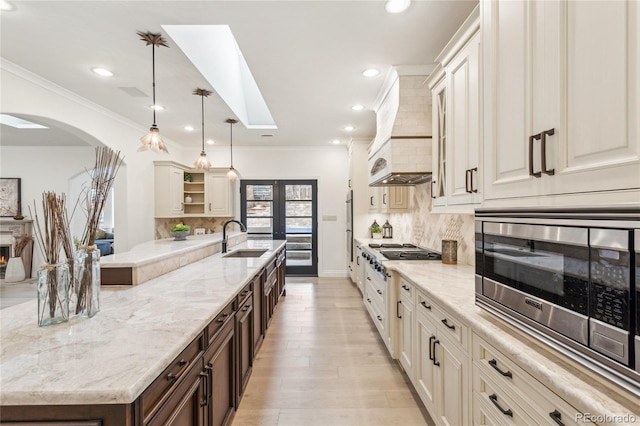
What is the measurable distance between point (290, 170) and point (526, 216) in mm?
5723

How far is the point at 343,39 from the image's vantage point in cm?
245

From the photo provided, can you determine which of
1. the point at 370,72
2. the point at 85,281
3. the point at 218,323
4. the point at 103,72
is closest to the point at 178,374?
the point at 218,323

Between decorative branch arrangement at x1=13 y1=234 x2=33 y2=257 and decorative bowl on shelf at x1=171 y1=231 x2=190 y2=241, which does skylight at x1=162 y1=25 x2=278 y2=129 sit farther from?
decorative branch arrangement at x1=13 y1=234 x2=33 y2=257

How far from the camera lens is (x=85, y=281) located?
1.42 m

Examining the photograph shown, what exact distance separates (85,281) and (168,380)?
2.30ft

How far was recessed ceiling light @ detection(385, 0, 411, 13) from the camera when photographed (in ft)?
6.59

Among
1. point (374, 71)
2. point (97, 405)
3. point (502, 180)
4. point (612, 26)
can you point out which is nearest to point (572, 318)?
point (502, 180)

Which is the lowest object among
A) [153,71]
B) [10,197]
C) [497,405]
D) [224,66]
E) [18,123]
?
[497,405]

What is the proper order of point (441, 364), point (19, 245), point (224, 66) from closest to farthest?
point (441, 364)
point (224, 66)
point (19, 245)

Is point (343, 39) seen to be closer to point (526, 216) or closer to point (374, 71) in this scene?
point (374, 71)

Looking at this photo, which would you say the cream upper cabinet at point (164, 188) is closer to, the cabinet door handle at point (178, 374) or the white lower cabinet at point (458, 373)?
the white lower cabinet at point (458, 373)

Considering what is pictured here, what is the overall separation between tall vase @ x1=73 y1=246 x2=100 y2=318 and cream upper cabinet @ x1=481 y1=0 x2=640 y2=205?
6.15 ft

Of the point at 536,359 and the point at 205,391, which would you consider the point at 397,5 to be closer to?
the point at 536,359

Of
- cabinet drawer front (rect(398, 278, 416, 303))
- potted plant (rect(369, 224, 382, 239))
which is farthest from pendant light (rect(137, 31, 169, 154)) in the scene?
potted plant (rect(369, 224, 382, 239))
